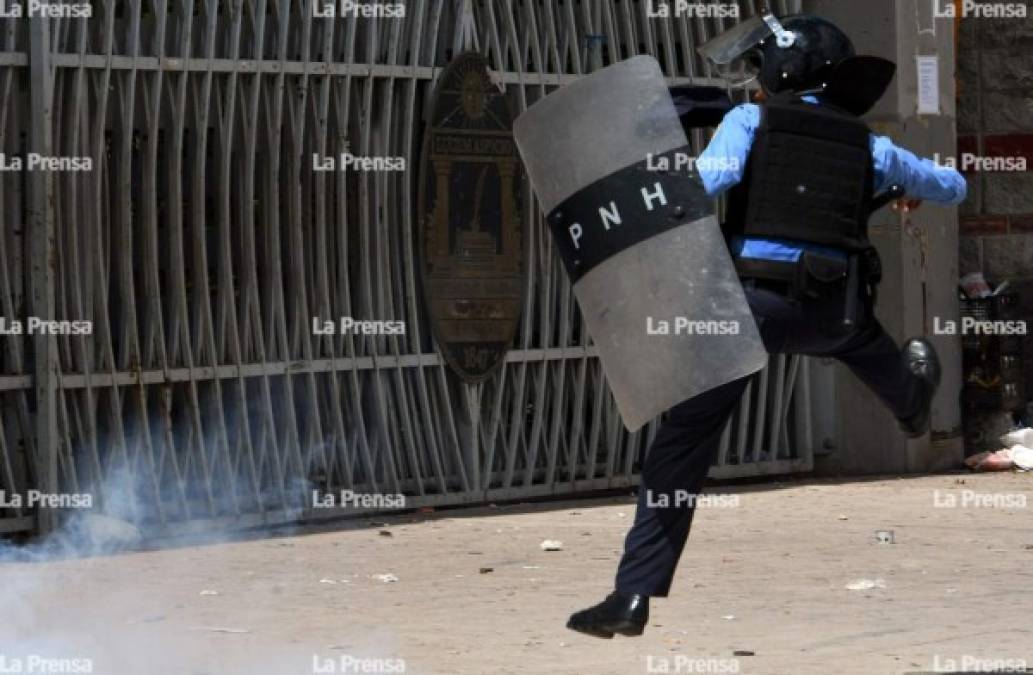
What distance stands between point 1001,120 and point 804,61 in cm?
697

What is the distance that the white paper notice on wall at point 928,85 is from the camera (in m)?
13.1

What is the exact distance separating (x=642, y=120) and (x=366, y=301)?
4.41 m

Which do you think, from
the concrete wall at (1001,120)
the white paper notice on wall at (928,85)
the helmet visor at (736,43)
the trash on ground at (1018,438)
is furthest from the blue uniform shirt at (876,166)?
the concrete wall at (1001,120)

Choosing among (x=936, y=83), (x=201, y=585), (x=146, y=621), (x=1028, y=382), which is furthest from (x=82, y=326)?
(x=1028, y=382)

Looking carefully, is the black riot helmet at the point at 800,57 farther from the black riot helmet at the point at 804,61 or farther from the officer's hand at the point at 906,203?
the officer's hand at the point at 906,203

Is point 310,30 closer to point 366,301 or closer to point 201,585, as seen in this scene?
point 366,301

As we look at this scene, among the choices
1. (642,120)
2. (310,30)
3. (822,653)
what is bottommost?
(822,653)

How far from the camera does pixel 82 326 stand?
9.91 m

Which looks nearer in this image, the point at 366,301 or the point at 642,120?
the point at 642,120

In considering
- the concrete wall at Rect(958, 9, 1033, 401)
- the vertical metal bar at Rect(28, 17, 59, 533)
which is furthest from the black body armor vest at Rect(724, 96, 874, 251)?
the concrete wall at Rect(958, 9, 1033, 401)

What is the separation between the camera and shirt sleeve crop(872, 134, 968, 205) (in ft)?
23.6

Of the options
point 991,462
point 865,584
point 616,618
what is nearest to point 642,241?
Result: point 616,618

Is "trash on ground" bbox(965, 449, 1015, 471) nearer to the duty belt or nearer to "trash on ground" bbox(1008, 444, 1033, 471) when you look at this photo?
"trash on ground" bbox(1008, 444, 1033, 471)

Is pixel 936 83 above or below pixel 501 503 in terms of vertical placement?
above
